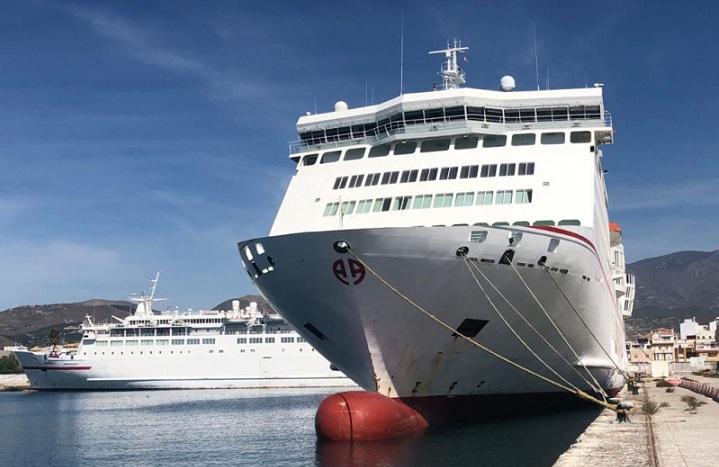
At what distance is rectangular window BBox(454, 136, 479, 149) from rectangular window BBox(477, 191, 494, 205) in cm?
248

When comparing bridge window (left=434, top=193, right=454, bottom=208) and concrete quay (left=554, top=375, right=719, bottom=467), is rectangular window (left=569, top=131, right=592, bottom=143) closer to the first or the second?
bridge window (left=434, top=193, right=454, bottom=208)

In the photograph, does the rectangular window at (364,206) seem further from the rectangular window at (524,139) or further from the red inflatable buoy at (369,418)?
the red inflatable buoy at (369,418)

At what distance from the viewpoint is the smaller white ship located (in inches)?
2849

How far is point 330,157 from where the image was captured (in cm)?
2631

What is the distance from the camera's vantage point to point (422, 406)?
21.8 metres

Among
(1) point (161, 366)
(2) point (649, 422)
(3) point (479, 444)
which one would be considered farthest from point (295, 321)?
(1) point (161, 366)

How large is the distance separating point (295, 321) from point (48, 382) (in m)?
62.3

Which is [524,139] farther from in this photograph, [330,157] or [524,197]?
[330,157]

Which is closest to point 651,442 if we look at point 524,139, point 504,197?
point 504,197

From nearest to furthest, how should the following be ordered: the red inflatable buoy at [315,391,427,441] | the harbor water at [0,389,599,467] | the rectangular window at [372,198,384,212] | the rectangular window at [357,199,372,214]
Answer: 1. the harbor water at [0,389,599,467]
2. the red inflatable buoy at [315,391,427,441]
3. the rectangular window at [372,198,384,212]
4. the rectangular window at [357,199,372,214]

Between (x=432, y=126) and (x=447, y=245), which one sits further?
(x=432, y=126)

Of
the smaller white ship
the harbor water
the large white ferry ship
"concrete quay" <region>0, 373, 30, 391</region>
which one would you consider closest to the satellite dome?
the large white ferry ship

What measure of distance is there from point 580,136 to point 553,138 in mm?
905

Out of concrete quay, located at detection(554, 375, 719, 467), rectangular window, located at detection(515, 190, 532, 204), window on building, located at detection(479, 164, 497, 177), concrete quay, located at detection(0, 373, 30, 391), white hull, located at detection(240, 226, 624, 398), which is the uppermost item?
window on building, located at detection(479, 164, 497, 177)
